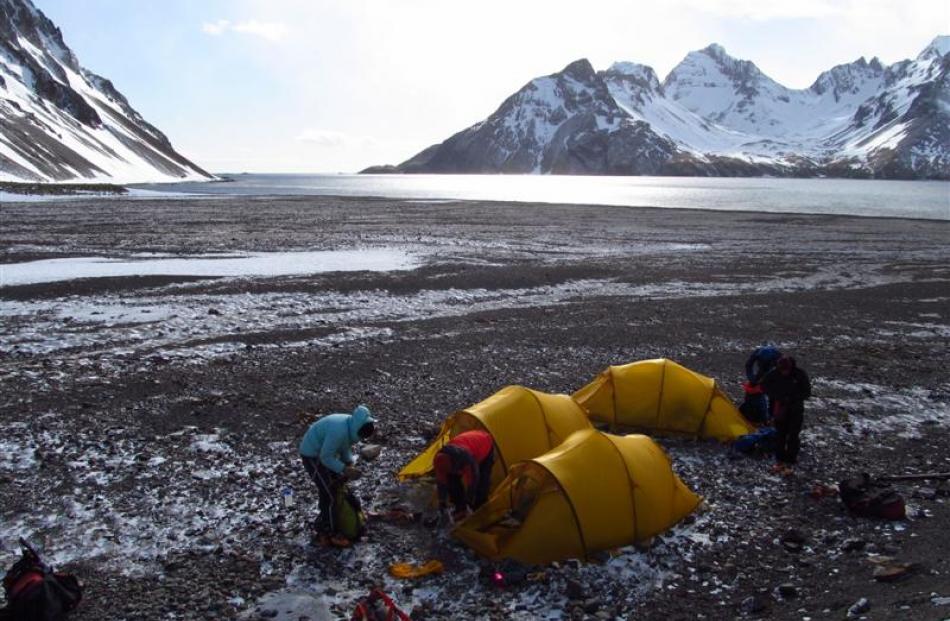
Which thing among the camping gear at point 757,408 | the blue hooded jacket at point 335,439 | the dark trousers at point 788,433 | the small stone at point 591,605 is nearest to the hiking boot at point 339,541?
the blue hooded jacket at point 335,439

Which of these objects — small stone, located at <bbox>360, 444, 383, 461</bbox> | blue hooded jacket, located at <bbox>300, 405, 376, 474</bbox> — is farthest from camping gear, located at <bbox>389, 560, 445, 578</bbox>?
small stone, located at <bbox>360, 444, 383, 461</bbox>

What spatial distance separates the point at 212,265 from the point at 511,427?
84.3 ft

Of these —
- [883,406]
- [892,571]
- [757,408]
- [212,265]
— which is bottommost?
[892,571]

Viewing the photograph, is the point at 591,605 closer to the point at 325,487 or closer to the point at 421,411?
the point at 325,487

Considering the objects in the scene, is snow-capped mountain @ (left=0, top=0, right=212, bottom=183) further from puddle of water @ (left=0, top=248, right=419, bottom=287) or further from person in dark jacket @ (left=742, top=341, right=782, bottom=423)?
person in dark jacket @ (left=742, top=341, right=782, bottom=423)

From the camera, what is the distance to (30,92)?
15350cm

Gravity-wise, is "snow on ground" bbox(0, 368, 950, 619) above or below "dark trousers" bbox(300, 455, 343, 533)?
below

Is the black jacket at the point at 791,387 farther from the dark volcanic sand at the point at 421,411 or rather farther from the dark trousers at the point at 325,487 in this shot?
the dark trousers at the point at 325,487

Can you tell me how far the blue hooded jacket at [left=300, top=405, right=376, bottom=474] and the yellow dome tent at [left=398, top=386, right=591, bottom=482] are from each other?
2494 mm

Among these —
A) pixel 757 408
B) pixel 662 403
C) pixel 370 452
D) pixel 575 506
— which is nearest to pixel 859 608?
pixel 575 506

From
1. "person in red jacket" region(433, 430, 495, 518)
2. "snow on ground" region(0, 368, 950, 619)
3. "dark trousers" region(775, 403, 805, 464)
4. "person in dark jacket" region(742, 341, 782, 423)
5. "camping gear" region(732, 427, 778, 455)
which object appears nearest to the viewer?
"snow on ground" region(0, 368, 950, 619)

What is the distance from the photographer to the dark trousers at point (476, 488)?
34.2 feet

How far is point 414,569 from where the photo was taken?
953 cm

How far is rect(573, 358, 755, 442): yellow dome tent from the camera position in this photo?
1436cm
